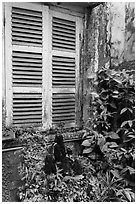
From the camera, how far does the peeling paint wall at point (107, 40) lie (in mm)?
2779

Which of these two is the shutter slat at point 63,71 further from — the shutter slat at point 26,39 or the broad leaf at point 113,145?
the broad leaf at point 113,145

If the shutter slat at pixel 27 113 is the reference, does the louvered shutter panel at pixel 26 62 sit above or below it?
above

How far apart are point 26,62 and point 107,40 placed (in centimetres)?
124

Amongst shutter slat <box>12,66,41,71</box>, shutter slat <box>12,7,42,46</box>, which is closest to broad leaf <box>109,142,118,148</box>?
shutter slat <box>12,66,41,71</box>

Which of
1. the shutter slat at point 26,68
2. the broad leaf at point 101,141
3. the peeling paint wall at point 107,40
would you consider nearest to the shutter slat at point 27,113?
the shutter slat at point 26,68

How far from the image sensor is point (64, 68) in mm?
2613

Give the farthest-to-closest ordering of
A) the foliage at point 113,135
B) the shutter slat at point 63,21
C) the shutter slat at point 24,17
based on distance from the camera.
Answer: the shutter slat at point 63,21, the foliage at point 113,135, the shutter slat at point 24,17

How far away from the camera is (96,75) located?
2725 mm

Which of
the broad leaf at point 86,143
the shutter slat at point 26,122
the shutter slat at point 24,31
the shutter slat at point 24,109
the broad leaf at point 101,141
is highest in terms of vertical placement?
the shutter slat at point 24,31

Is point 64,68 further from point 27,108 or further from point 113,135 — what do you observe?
point 113,135

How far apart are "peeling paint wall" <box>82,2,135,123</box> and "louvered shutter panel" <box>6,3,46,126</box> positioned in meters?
0.70

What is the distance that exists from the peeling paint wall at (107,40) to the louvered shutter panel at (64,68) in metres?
0.17

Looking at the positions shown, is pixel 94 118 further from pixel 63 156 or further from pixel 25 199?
pixel 25 199

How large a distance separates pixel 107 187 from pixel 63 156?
65 cm
